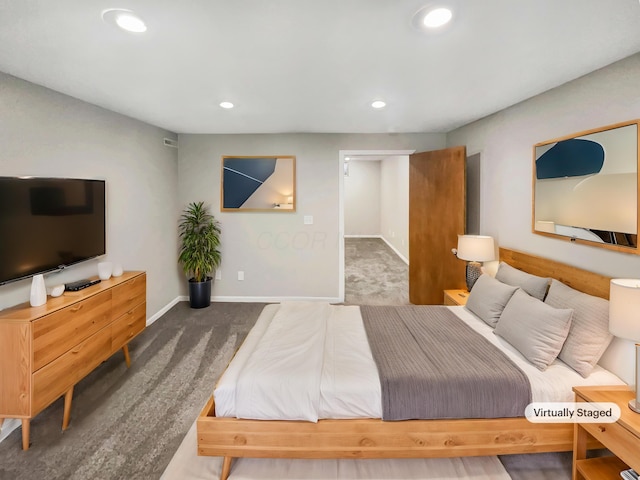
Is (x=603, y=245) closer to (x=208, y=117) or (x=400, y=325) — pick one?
(x=400, y=325)

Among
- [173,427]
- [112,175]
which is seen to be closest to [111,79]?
[112,175]

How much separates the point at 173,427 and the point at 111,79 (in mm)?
2508

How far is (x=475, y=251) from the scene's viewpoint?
3.17 metres

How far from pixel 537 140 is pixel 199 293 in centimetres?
416

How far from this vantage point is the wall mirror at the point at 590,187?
1925mm

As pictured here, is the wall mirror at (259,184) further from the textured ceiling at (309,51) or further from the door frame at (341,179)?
the textured ceiling at (309,51)

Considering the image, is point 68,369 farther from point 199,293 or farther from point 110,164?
point 199,293

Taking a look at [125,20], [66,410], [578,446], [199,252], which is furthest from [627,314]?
[199,252]

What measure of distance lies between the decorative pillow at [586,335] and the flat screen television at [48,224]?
A: 345 centimetres

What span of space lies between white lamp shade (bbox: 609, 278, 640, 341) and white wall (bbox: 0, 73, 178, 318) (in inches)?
141

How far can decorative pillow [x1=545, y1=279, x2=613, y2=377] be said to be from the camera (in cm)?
183

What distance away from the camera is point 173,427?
213 centimetres
